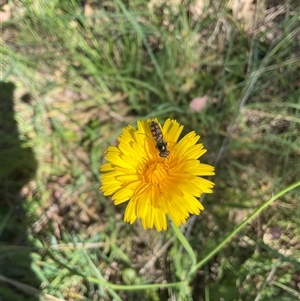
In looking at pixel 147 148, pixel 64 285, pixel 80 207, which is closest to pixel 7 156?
pixel 80 207

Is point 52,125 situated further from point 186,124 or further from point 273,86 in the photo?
point 273,86

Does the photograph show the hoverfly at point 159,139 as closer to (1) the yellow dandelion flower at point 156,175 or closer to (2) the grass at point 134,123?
Answer: (1) the yellow dandelion flower at point 156,175

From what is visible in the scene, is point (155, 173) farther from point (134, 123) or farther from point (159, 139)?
point (134, 123)

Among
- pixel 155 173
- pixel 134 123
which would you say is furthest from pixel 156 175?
pixel 134 123

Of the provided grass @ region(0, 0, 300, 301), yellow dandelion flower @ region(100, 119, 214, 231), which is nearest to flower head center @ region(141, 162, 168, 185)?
yellow dandelion flower @ region(100, 119, 214, 231)

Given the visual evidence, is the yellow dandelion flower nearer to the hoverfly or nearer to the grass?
the hoverfly

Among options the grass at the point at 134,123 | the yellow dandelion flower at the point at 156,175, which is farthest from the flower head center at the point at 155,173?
the grass at the point at 134,123
